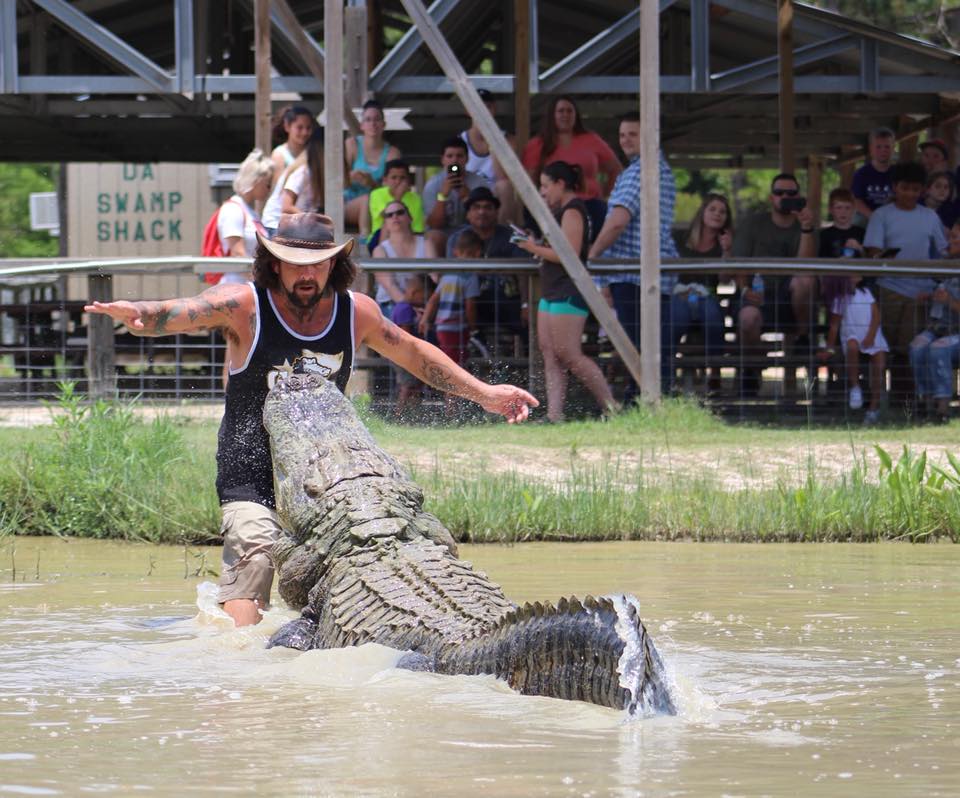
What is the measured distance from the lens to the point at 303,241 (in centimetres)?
608

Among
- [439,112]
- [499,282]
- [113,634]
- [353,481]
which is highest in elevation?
[439,112]

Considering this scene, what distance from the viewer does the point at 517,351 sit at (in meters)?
12.8

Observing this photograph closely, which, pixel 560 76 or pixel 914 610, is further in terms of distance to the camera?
pixel 560 76

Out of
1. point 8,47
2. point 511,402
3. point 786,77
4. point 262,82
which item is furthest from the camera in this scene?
point 8,47

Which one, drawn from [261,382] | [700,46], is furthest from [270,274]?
[700,46]

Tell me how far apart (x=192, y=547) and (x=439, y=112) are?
8.01 m

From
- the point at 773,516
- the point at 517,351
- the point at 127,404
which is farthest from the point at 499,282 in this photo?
the point at 773,516

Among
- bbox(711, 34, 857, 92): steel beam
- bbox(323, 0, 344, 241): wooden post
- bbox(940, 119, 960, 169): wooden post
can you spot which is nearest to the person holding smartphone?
bbox(323, 0, 344, 241): wooden post

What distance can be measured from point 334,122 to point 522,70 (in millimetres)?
2443

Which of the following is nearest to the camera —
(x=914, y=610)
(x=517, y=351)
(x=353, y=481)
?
(x=353, y=481)

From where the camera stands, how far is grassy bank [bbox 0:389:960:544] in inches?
331

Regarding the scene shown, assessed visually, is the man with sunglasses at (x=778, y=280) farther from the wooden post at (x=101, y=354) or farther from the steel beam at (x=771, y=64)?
the wooden post at (x=101, y=354)

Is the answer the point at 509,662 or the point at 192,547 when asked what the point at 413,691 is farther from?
the point at 192,547

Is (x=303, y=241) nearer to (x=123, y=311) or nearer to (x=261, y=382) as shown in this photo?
(x=261, y=382)
